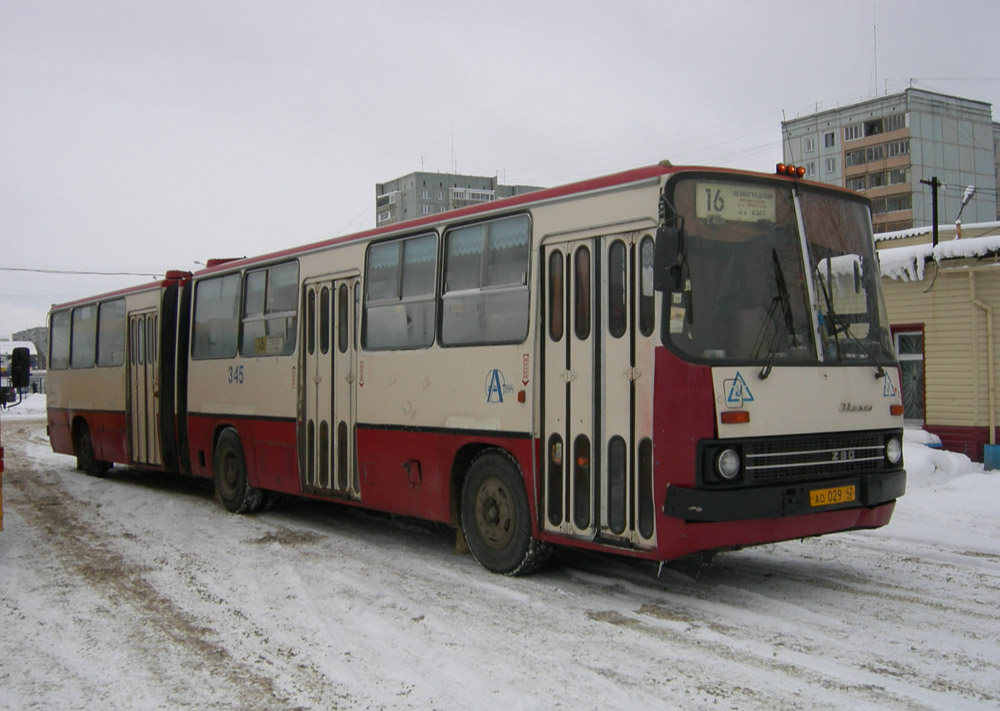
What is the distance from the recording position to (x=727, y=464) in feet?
20.3

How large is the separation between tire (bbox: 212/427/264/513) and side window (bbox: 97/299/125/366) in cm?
405

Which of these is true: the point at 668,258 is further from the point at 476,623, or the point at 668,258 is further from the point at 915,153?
the point at 915,153

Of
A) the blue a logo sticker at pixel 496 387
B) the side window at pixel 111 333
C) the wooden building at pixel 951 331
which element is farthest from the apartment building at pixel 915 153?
the blue a logo sticker at pixel 496 387

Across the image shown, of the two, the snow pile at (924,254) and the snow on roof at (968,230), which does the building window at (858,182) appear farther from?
the snow pile at (924,254)

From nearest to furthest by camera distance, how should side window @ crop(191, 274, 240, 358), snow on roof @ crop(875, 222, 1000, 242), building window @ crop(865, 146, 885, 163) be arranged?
side window @ crop(191, 274, 240, 358) → snow on roof @ crop(875, 222, 1000, 242) → building window @ crop(865, 146, 885, 163)

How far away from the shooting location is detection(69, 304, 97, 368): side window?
16.5 m

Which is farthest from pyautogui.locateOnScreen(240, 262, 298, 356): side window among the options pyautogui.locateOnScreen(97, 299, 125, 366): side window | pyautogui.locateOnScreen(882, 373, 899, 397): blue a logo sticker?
pyautogui.locateOnScreen(882, 373, 899, 397): blue a logo sticker

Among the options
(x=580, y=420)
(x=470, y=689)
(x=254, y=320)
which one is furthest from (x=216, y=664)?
(x=254, y=320)

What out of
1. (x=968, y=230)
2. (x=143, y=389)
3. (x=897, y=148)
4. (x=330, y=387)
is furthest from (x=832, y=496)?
(x=897, y=148)

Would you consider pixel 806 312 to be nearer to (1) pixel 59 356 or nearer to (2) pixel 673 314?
(2) pixel 673 314

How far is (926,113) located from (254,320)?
72.2 m

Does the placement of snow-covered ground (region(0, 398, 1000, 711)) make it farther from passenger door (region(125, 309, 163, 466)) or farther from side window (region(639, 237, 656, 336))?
passenger door (region(125, 309, 163, 466))

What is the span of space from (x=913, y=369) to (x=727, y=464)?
13654mm

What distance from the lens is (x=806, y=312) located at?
670 centimetres
